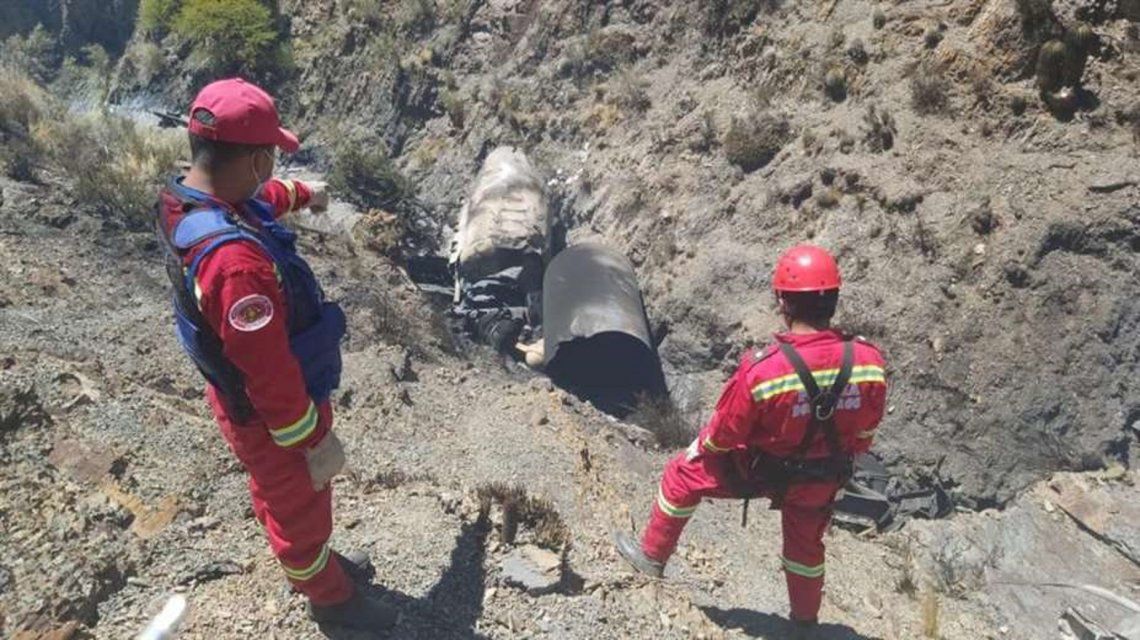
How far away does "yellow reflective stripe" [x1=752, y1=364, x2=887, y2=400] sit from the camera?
126 inches

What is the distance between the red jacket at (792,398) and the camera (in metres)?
3.21

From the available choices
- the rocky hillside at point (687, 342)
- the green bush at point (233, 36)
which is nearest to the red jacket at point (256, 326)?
the rocky hillside at point (687, 342)

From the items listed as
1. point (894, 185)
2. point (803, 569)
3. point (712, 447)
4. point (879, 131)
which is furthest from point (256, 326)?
point (879, 131)

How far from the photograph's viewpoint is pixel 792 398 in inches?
127

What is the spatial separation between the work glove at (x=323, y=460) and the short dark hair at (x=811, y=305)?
1.87 meters

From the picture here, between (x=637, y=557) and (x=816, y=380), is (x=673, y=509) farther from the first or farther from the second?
(x=816, y=380)

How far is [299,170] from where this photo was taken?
468 inches

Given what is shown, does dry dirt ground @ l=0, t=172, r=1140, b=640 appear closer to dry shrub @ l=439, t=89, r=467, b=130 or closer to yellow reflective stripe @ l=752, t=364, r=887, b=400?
yellow reflective stripe @ l=752, t=364, r=887, b=400

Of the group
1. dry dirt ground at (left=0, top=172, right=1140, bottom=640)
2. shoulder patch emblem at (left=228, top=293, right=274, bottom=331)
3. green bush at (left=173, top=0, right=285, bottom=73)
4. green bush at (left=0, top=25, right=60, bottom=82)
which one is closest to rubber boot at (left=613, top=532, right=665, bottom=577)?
dry dirt ground at (left=0, top=172, right=1140, bottom=640)

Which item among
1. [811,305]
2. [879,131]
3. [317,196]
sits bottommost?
[879,131]

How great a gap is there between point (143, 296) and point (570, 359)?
3.75 metres

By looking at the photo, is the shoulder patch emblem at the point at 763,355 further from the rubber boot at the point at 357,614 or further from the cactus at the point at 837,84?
the cactus at the point at 837,84

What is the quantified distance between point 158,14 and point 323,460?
14.9 m

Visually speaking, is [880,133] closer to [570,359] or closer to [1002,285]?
[1002,285]
